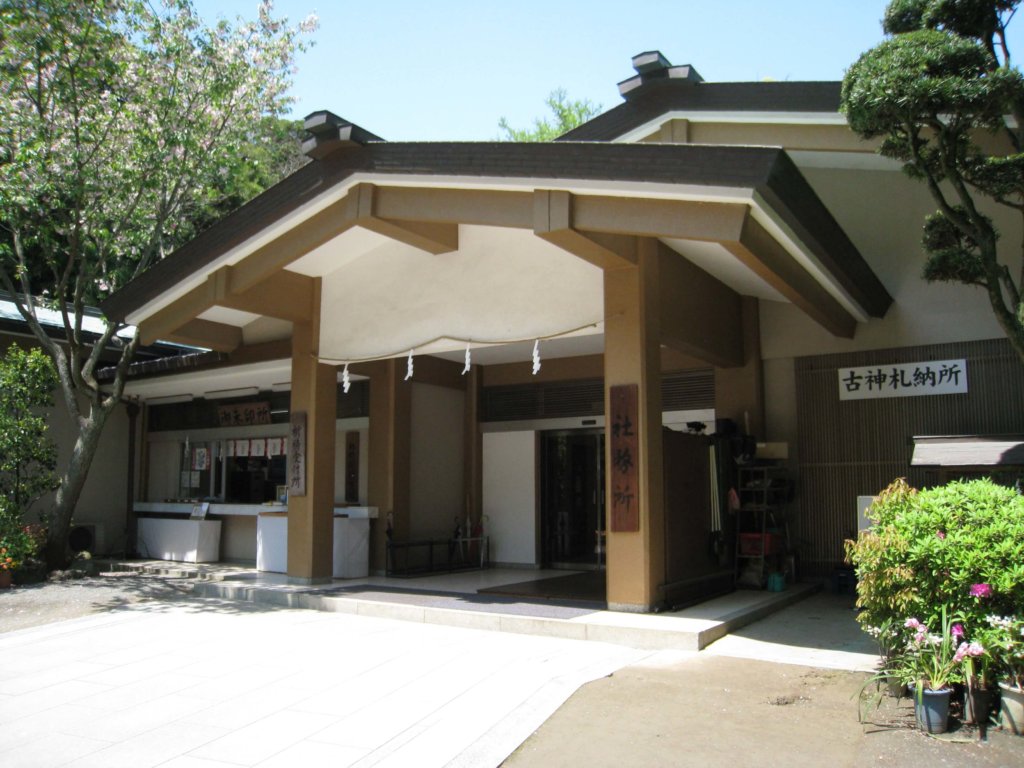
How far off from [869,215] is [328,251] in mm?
6711

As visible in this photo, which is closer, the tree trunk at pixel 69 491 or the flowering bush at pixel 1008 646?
the flowering bush at pixel 1008 646

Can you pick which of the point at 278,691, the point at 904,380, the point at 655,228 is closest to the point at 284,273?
the point at 655,228

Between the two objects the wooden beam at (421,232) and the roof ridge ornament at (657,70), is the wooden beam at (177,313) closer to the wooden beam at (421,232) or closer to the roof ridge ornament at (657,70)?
the wooden beam at (421,232)

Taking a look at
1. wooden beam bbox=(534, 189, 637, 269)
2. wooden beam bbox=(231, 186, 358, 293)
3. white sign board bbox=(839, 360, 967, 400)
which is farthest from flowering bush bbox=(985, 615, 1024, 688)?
wooden beam bbox=(231, 186, 358, 293)

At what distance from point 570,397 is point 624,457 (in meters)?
4.69

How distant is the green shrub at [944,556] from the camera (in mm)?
4879

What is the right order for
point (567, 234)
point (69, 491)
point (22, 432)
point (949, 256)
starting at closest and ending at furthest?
point (567, 234) < point (949, 256) < point (22, 432) < point (69, 491)

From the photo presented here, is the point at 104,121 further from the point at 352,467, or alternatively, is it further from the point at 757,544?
the point at 757,544

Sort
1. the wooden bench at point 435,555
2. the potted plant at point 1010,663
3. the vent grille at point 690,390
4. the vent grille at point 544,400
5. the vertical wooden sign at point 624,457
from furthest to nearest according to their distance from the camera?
the vent grille at point 544,400, the wooden bench at point 435,555, the vent grille at point 690,390, the vertical wooden sign at point 624,457, the potted plant at point 1010,663

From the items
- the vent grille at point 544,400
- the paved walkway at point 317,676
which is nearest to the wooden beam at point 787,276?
the paved walkway at point 317,676

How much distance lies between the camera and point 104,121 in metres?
11.1

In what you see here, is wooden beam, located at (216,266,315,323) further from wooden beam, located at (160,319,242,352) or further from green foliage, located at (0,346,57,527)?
green foliage, located at (0,346,57,527)

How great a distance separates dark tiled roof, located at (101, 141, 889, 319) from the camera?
628cm

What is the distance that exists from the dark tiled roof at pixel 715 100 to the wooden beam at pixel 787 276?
2.10 m
